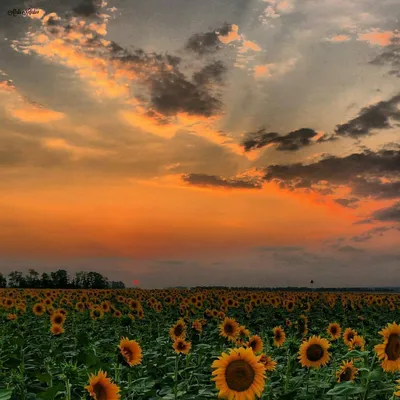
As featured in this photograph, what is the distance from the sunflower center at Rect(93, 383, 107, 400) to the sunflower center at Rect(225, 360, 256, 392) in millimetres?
1411

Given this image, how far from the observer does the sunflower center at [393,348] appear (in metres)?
6.18

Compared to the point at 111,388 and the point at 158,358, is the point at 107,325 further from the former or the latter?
the point at 111,388

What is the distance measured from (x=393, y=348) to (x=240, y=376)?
2.19 m

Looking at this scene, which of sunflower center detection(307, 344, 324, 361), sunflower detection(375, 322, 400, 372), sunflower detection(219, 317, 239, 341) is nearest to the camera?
sunflower detection(375, 322, 400, 372)

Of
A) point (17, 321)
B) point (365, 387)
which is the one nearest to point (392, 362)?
point (365, 387)

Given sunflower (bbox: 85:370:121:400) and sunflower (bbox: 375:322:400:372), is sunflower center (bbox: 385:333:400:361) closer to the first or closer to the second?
sunflower (bbox: 375:322:400:372)

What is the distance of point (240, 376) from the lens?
16.3 feet

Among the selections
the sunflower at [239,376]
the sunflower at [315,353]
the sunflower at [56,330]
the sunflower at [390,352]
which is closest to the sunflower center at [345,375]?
the sunflower at [315,353]

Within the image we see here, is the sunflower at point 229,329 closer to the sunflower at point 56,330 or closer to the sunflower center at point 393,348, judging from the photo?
the sunflower center at point 393,348

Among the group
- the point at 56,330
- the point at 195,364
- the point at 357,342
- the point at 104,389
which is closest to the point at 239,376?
the point at 104,389

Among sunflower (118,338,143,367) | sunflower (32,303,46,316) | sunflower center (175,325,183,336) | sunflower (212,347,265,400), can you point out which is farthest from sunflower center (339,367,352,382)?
sunflower (32,303,46,316)

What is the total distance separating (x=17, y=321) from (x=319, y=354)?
45.0ft

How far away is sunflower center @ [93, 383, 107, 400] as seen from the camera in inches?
220

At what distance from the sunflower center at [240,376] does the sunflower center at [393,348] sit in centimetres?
206
